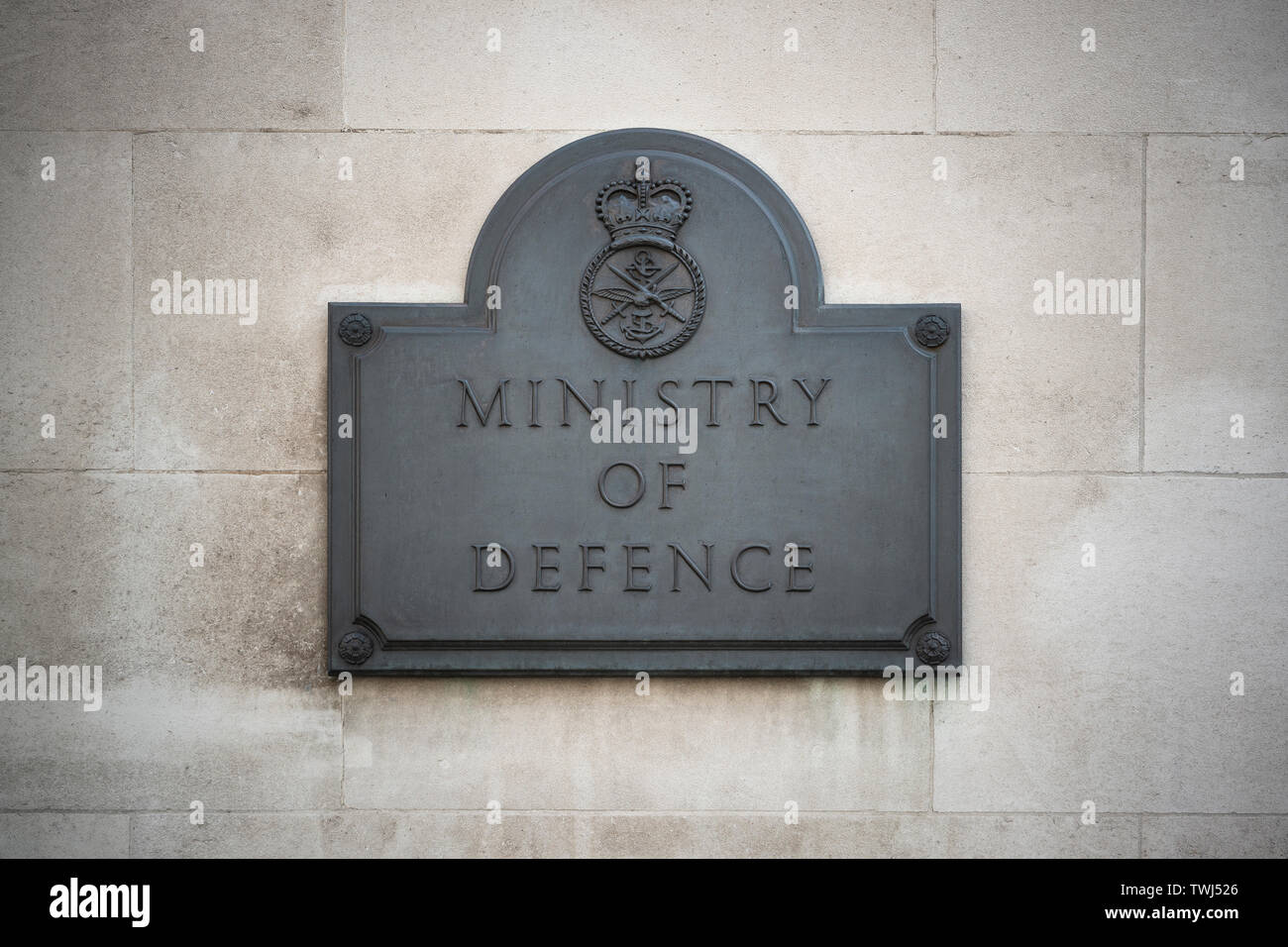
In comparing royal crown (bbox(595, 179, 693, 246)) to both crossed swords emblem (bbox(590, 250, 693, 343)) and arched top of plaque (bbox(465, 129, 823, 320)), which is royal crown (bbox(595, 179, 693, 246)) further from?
crossed swords emblem (bbox(590, 250, 693, 343))

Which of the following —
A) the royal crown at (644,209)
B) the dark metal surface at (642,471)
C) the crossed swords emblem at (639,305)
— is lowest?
the dark metal surface at (642,471)

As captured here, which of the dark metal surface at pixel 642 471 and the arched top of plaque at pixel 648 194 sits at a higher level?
the arched top of plaque at pixel 648 194

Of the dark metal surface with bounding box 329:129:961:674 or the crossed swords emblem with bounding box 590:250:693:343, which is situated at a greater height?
the crossed swords emblem with bounding box 590:250:693:343

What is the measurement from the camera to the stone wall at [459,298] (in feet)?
14.3

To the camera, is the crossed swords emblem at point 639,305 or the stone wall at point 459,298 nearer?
the crossed swords emblem at point 639,305

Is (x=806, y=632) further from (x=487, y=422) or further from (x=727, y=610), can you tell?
(x=487, y=422)

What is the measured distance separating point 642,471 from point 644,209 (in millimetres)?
1162

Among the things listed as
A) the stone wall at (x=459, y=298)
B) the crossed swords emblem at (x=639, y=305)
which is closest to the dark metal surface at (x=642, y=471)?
the crossed swords emblem at (x=639, y=305)

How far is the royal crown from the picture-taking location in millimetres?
4250

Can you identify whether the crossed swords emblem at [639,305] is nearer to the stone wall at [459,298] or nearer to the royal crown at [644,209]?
the royal crown at [644,209]

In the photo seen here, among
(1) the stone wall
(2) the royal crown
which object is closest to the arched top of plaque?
(2) the royal crown

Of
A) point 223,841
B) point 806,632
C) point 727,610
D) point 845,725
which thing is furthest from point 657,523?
point 223,841

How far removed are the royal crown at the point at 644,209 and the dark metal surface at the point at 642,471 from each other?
1cm

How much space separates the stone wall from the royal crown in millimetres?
390
